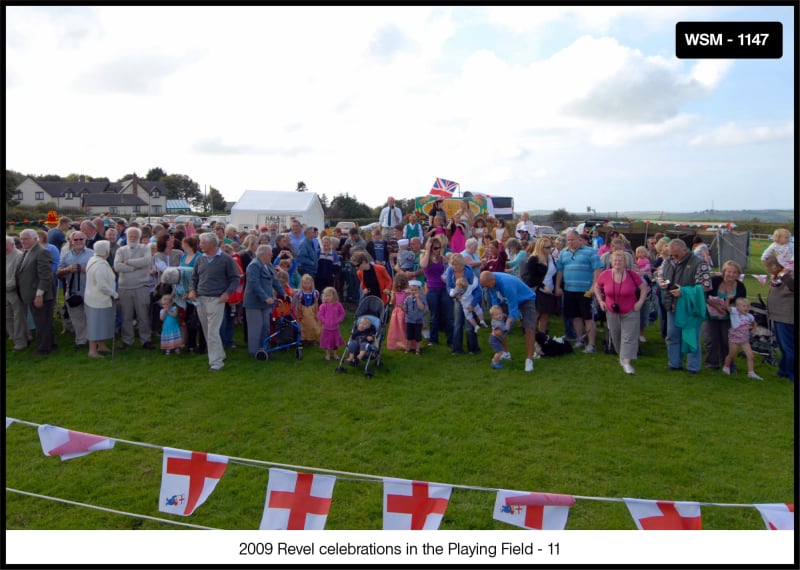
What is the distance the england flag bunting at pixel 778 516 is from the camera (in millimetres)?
3196

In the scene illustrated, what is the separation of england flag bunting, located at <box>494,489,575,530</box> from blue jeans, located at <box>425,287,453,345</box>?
5932 mm

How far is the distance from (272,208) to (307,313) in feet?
44.2

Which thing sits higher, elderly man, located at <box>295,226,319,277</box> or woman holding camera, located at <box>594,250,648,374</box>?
elderly man, located at <box>295,226,319,277</box>

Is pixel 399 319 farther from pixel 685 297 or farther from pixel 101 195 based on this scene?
pixel 101 195

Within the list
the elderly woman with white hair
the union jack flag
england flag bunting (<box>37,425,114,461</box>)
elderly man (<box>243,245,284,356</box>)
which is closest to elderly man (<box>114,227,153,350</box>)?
the elderly woman with white hair

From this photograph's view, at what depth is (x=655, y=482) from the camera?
15.5ft

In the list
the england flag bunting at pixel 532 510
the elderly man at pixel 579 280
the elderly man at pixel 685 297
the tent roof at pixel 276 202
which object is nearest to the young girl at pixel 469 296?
the elderly man at pixel 579 280

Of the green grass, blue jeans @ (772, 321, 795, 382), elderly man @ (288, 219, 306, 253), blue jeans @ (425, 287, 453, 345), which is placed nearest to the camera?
the green grass

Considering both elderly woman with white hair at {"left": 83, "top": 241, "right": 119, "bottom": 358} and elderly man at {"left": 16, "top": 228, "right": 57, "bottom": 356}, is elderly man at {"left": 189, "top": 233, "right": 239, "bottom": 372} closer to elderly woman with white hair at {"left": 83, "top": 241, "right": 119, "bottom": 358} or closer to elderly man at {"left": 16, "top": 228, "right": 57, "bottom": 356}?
elderly woman with white hair at {"left": 83, "top": 241, "right": 119, "bottom": 358}

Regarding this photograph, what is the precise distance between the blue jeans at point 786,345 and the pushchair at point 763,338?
50 cm

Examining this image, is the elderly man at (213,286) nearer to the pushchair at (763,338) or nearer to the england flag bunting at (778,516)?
the england flag bunting at (778,516)

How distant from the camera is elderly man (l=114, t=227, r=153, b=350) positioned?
8523 millimetres

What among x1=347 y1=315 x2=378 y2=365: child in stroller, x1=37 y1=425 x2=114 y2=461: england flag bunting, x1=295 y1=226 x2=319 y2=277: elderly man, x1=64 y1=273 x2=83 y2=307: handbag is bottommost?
x1=37 y1=425 x2=114 y2=461: england flag bunting

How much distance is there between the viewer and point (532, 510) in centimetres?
337
